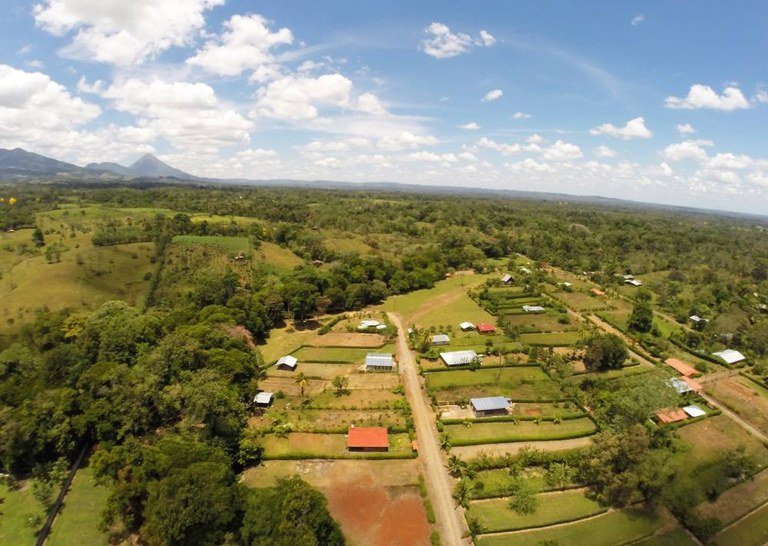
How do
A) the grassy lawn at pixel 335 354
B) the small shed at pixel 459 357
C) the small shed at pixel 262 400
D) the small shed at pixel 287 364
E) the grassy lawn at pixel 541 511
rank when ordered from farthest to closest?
the grassy lawn at pixel 335 354, the small shed at pixel 459 357, the small shed at pixel 287 364, the small shed at pixel 262 400, the grassy lawn at pixel 541 511

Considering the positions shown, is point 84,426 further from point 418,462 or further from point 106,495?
point 418,462

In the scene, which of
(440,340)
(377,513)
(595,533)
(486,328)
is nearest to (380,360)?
(440,340)

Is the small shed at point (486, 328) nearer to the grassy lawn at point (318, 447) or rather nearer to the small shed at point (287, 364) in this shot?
the grassy lawn at point (318, 447)

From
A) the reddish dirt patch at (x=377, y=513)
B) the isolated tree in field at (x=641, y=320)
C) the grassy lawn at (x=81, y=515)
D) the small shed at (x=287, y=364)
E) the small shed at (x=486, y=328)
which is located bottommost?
the grassy lawn at (x=81, y=515)

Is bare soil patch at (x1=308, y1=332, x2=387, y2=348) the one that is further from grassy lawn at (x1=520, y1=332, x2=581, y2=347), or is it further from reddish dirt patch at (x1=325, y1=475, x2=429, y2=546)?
reddish dirt patch at (x1=325, y1=475, x2=429, y2=546)

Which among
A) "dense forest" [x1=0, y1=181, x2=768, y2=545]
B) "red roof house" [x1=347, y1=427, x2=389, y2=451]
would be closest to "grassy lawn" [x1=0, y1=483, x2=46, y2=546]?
"dense forest" [x1=0, y1=181, x2=768, y2=545]

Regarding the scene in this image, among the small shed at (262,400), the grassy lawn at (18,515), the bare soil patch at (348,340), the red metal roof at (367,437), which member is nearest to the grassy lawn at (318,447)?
the red metal roof at (367,437)
